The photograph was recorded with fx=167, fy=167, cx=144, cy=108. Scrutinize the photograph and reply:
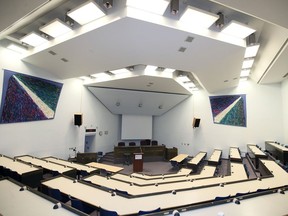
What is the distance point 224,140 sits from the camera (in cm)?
1062

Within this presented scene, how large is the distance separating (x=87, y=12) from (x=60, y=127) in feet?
20.6

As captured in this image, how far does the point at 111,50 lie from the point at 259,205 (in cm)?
509

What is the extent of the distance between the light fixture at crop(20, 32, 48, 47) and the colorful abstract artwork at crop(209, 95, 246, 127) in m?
9.92

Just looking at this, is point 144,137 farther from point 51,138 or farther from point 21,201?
point 21,201

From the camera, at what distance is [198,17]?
12.5 feet

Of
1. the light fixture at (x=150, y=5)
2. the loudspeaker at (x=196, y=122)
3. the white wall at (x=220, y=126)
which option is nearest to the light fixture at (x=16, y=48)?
the light fixture at (x=150, y=5)

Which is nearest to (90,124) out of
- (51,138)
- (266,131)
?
(51,138)

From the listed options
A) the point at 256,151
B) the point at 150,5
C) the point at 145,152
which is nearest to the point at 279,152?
the point at 256,151

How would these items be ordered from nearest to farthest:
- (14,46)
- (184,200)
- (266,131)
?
(184,200) < (14,46) < (266,131)

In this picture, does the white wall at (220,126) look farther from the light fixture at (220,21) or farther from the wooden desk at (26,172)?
the wooden desk at (26,172)

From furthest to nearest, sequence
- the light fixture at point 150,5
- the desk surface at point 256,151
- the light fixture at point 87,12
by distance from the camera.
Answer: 1. the desk surface at point 256,151
2. the light fixture at point 87,12
3. the light fixture at point 150,5

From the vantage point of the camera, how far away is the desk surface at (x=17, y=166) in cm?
468

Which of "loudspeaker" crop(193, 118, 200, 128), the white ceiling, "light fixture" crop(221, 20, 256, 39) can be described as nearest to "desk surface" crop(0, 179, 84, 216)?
the white ceiling

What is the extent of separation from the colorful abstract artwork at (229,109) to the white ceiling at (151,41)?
8.97ft
